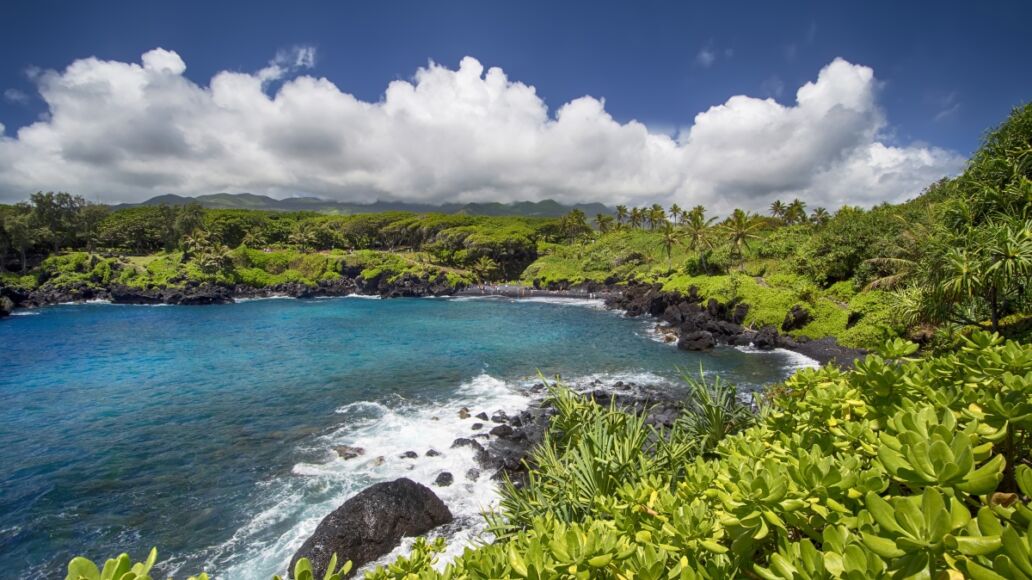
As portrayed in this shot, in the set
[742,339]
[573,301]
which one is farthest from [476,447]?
[573,301]

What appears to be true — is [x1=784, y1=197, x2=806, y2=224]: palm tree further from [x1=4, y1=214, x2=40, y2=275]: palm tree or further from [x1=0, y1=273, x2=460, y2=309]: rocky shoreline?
[x1=4, y1=214, x2=40, y2=275]: palm tree

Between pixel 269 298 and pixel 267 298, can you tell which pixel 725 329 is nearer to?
pixel 269 298

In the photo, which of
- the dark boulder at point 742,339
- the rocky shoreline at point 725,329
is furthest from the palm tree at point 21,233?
the dark boulder at point 742,339

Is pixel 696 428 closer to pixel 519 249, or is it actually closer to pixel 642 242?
pixel 642 242

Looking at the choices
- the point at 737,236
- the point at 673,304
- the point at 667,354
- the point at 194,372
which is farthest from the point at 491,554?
the point at 737,236

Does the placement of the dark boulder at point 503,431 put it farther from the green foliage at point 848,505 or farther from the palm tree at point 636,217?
the palm tree at point 636,217

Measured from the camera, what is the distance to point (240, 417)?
1922 centimetres

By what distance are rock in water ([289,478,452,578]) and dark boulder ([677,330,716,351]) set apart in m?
24.3

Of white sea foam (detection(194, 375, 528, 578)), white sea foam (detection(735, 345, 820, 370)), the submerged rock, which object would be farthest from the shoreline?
the submerged rock

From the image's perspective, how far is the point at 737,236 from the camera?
163 ft

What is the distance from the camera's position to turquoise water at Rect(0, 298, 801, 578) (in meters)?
11.7

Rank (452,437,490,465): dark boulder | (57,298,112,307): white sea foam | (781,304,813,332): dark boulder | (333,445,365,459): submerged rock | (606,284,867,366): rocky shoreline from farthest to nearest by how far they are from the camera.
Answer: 1. (57,298,112,307): white sea foam
2. (781,304,813,332): dark boulder
3. (606,284,867,366): rocky shoreline
4. (333,445,365,459): submerged rock
5. (452,437,490,465): dark boulder

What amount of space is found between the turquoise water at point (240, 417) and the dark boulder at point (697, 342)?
111 cm

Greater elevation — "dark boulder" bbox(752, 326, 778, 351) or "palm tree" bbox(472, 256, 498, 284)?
"palm tree" bbox(472, 256, 498, 284)
